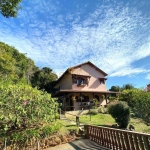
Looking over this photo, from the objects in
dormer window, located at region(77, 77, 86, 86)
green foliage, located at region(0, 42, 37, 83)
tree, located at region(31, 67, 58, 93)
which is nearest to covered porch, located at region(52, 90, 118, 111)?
dormer window, located at region(77, 77, 86, 86)

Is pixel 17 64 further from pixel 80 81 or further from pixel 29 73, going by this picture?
pixel 80 81

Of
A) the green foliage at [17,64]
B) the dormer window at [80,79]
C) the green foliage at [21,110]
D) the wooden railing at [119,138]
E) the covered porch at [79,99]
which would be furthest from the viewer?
the green foliage at [17,64]

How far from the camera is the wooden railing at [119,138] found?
502 centimetres

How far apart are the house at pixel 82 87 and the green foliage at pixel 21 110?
15.6 m

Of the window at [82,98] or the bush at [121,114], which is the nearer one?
the bush at [121,114]

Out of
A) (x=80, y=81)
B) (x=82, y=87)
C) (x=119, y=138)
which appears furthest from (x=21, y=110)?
(x=80, y=81)

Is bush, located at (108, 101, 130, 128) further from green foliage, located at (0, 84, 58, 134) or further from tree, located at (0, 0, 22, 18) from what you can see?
tree, located at (0, 0, 22, 18)

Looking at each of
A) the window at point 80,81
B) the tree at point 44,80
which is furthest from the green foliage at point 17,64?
the window at point 80,81

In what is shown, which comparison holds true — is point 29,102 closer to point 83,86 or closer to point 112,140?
point 112,140

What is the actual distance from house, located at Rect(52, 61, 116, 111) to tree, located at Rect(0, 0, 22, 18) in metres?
15.6

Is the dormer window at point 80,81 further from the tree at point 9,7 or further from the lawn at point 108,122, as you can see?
the tree at point 9,7

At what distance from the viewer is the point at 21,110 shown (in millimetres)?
6578

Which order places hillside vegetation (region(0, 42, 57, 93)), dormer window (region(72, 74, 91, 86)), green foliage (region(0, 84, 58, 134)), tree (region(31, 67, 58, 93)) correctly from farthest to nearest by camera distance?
1. tree (region(31, 67, 58, 93))
2. hillside vegetation (region(0, 42, 57, 93))
3. dormer window (region(72, 74, 91, 86))
4. green foliage (region(0, 84, 58, 134))

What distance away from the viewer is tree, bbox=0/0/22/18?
29.1 ft
